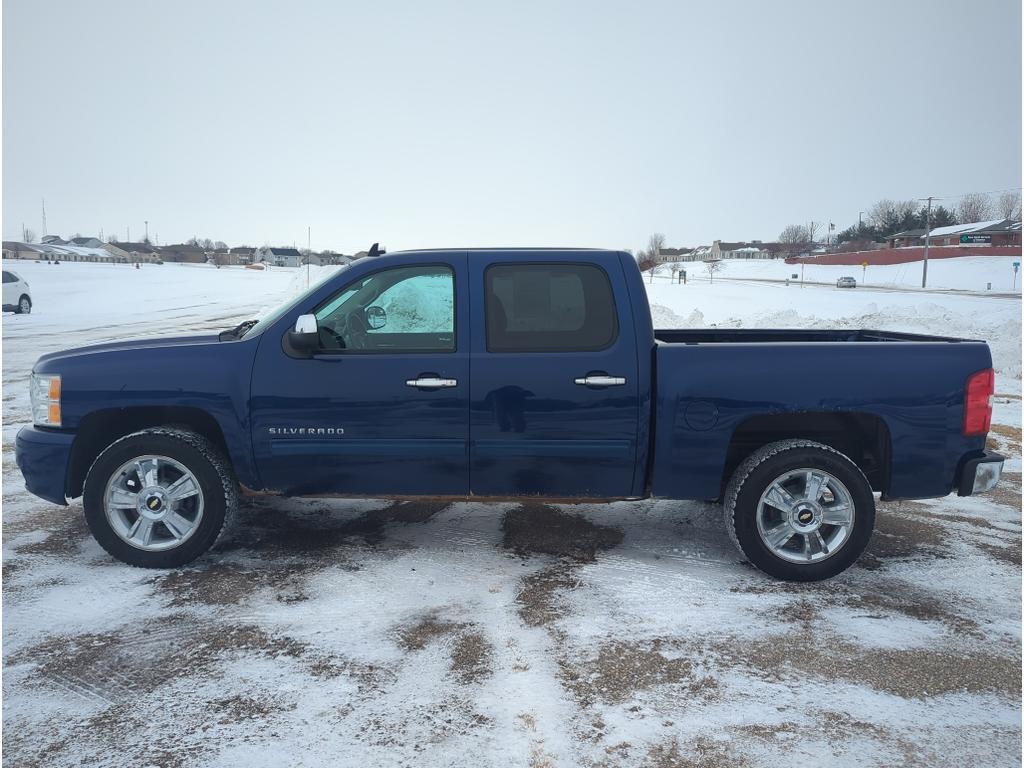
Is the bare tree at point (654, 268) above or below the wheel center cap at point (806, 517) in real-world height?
above

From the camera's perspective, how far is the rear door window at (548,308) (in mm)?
4250

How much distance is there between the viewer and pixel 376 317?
14.8 ft

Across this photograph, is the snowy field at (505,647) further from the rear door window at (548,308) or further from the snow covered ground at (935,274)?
the snow covered ground at (935,274)

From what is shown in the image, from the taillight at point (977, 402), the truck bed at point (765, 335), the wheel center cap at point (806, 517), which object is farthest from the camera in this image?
the truck bed at point (765, 335)

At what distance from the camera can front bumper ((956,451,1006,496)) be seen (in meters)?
4.11

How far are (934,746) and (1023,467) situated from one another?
200 inches

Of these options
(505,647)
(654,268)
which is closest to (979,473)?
(505,647)

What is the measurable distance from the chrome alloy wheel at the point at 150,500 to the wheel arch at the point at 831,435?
3314 millimetres

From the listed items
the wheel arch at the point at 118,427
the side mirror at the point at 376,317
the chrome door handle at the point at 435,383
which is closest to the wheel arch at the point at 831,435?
the chrome door handle at the point at 435,383

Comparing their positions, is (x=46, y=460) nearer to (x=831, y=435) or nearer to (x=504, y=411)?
(x=504, y=411)

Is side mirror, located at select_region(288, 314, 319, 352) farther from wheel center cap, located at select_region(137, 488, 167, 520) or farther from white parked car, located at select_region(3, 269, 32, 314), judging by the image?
white parked car, located at select_region(3, 269, 32, 314)

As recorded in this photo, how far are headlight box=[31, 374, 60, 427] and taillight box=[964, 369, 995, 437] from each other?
5.36m

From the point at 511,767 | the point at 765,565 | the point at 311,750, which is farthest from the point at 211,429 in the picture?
the point at 765,565

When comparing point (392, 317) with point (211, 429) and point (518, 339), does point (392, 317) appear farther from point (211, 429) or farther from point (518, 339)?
point (211, 429)
